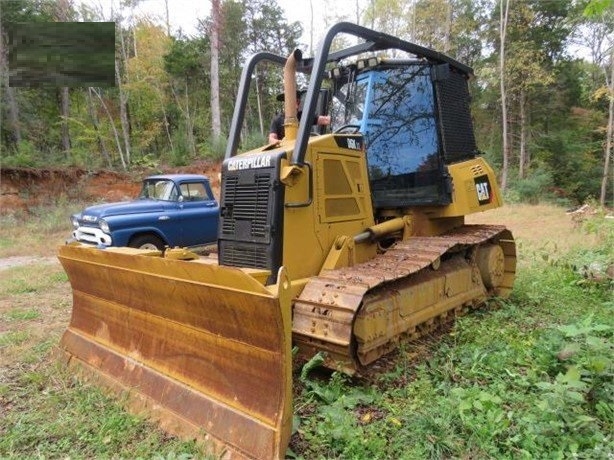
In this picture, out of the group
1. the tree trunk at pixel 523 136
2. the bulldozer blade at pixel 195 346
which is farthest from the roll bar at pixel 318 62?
the tree trunk at pixel 523 136

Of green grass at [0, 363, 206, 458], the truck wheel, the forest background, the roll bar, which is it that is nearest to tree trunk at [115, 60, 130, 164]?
the forest background

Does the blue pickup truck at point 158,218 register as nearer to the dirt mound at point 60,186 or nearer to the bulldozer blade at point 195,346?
the bulldozer blade at point 195,346

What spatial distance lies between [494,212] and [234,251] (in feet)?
A: 50.3

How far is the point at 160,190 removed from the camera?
9328mm

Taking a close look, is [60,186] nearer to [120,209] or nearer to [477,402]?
A: [120,209]

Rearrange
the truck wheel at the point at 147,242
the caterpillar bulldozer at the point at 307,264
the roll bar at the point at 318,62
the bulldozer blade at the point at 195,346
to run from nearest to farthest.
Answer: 1. the bulldozer blade at the point at 195,346
2. the caterpillar bulldozer at the point at 307,264
3. the roll bar at the point at 318,62
4. the truck wheel at the point at 147,242

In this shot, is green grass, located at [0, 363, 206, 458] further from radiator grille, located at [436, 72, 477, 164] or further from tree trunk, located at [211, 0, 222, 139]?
tree trunk, located at [211, 0, 222, 139]

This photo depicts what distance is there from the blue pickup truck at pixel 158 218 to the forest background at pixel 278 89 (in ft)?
37.7

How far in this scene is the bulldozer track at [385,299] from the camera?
326cm

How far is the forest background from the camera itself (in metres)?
22.4

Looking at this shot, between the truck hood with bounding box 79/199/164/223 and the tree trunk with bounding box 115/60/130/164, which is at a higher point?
the tree trunk with bounding box 115/60/130/164

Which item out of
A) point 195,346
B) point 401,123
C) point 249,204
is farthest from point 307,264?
point 401,123

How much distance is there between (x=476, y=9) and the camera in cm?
2756

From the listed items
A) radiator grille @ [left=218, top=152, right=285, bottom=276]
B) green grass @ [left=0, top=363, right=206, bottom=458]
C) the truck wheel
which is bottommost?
green grass @ [left=0, top=363, right=206, bottom=458]
